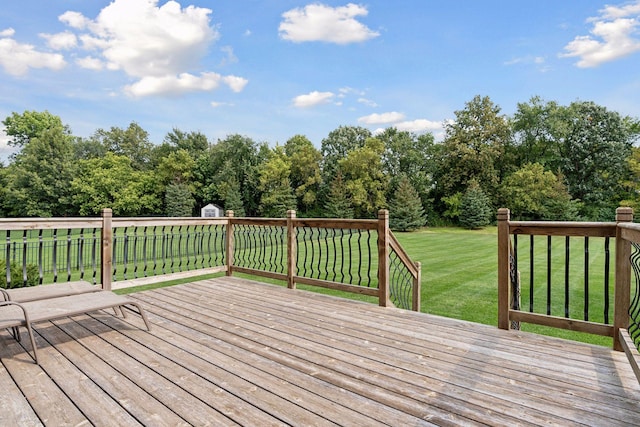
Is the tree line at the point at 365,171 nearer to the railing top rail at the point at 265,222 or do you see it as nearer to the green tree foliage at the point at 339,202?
the green tree foliage at the point at 339,202

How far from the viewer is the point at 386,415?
66.9 inches

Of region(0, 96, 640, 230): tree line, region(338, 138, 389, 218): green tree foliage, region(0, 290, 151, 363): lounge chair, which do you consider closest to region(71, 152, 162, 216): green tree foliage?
region(0, 96, 640, 230): tree line

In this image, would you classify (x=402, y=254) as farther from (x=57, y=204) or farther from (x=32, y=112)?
→ (x=32, y=112)

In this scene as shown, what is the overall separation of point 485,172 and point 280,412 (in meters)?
29.3

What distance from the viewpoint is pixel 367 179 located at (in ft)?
94.6

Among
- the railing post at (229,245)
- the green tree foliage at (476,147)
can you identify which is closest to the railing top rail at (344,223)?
the railing post at (229,245)

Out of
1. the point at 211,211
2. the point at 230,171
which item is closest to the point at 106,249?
the point at 230,171

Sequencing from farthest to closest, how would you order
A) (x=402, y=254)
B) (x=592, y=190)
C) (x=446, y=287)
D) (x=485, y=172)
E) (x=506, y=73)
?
(x=485, y=172) < (x=592, y=190) < (x=506, y=73) < (x=446, y=287) < (x=402, y=254)

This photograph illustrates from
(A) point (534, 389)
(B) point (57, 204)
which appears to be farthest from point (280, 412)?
(B) point (57, 204)

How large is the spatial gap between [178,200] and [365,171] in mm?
17308

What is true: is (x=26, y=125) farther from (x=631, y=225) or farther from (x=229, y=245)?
(x=631, y=225)

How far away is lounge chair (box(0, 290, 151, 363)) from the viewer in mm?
2271

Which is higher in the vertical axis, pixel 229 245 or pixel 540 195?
pixel 540 195

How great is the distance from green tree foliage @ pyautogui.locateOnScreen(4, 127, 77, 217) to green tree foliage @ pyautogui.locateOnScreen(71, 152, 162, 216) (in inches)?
39.5
